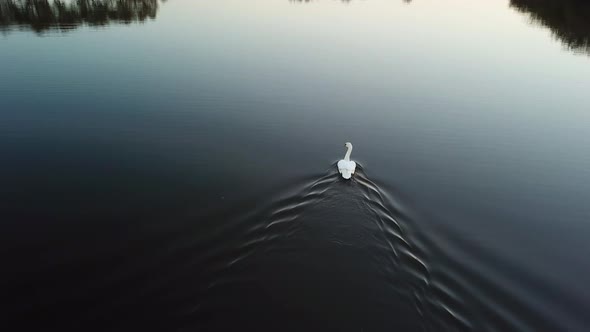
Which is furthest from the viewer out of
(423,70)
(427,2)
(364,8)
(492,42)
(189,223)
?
(427,2)

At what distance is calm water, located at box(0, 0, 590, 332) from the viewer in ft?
30.9

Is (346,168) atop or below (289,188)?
atop

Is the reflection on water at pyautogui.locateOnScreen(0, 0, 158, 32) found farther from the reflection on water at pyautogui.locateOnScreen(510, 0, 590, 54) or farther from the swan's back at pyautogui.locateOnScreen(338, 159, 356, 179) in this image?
the reflection on water at pyautogui.locateOnScreen(510, 0, 590, 54)

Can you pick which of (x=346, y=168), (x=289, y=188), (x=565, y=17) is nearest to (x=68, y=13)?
(x=289, y=188)

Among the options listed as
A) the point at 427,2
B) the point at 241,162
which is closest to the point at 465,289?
the point at 241,162

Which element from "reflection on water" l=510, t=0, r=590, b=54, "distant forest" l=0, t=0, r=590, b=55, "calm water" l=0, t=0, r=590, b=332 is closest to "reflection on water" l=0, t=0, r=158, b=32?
"distant forest" l=0, t=0, r=590, b=55

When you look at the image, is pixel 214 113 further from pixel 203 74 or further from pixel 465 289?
pixel 465 289

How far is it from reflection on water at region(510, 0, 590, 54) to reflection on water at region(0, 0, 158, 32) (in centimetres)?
4642

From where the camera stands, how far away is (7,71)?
Answer: 2566cm

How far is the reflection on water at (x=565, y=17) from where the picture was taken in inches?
1467

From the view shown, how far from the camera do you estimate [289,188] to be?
46.2ft

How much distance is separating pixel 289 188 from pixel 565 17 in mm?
49846

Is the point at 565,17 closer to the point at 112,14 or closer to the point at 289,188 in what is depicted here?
the point at 289,188

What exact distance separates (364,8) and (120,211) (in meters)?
53.3
